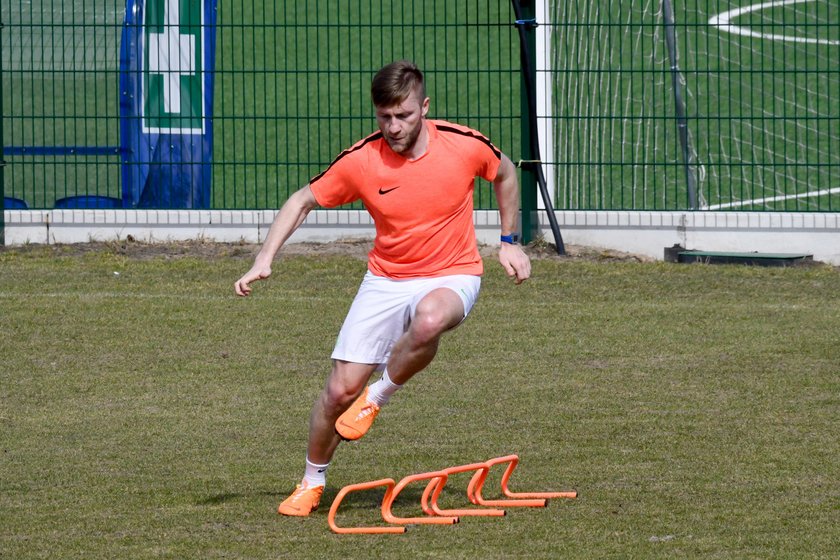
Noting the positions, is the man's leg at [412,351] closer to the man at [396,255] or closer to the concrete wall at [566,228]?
the man at [396,255]

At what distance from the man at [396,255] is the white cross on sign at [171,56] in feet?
28.4

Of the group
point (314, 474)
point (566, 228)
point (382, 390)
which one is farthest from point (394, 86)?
point (566, 228)

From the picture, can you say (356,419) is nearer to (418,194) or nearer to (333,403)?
(333,403)

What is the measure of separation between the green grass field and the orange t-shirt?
1.09 metres

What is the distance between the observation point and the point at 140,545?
5820 millimetres

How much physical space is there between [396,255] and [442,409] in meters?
2.38

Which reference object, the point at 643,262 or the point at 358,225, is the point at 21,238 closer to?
the point at 358,225

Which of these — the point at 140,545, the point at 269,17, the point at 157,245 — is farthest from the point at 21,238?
the point at 269,17

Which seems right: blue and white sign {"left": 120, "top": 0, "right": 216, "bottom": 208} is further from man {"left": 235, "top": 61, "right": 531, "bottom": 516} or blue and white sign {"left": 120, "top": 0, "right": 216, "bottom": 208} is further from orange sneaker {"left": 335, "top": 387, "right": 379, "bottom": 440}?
orange sneaker {"left": 335, "top": 387, "right": 379, "bottom": 440}

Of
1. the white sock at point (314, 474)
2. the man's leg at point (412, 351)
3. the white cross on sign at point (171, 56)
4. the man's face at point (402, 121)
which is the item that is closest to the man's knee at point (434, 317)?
the man's leg at point (412, 351)

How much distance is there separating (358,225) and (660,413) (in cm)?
642

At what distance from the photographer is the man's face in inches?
241

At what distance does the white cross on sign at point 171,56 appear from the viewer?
14.8 meters

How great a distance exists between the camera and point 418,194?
20.6 ft
